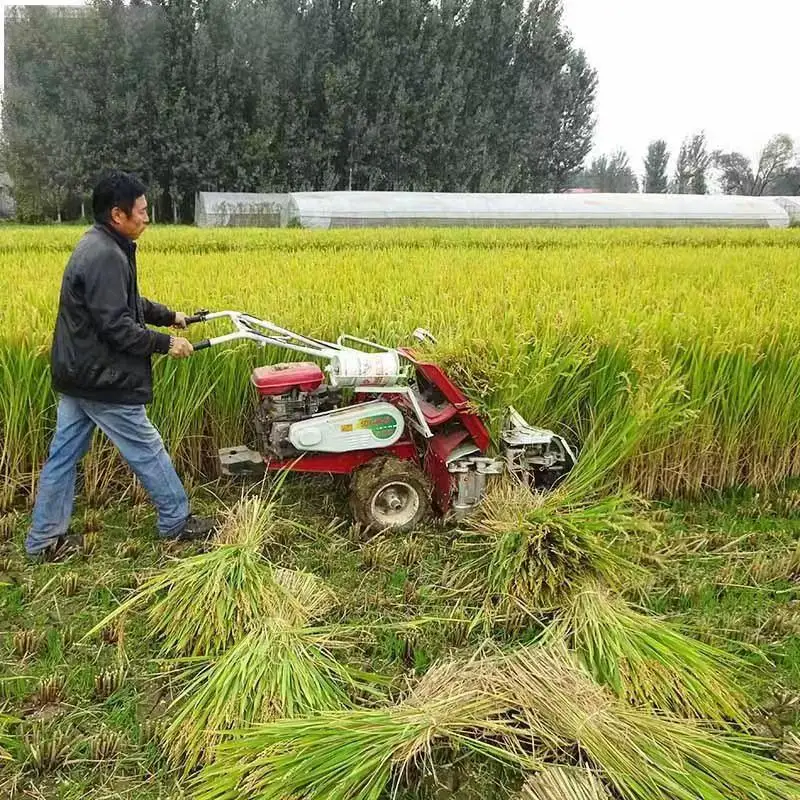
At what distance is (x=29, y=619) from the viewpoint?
260 cm

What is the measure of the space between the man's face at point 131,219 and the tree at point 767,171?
47163 millimetres

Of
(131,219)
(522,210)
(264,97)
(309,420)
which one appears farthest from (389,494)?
(264,97)

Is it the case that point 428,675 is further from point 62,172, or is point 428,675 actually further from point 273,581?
point 62,172

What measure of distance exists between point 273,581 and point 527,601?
845 millimetres

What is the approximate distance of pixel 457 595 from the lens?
9.12ft

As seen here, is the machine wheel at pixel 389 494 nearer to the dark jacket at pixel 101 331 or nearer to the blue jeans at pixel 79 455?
the blue jeans at pixel 79 455

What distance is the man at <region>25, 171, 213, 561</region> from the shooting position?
2773 mm

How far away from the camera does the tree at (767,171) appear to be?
44.1 metres

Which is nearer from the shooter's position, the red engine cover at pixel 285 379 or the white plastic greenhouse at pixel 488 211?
the red engine cover at pixel 285 379

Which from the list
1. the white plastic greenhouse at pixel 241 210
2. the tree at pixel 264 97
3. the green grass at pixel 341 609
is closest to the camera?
the green grass at pixel 341 609

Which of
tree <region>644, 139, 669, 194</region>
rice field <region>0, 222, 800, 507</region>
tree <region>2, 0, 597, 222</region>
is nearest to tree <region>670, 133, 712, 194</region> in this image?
tree <region>644, 139, 669, 194</region>

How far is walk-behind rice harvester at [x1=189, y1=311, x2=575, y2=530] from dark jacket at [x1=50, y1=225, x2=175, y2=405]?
1.17 ft

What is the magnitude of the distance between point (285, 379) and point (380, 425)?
0.42 metres

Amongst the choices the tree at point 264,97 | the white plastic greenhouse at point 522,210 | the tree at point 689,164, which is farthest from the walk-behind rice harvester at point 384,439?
the tree at point 689,164
